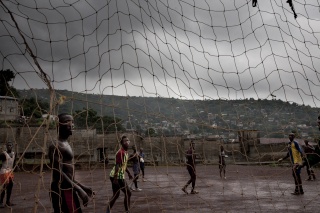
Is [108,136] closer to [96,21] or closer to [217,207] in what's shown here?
[217,207]

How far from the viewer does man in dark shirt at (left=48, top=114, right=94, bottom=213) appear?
3.52 meters

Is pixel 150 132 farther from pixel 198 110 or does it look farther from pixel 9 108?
pixel 198 110

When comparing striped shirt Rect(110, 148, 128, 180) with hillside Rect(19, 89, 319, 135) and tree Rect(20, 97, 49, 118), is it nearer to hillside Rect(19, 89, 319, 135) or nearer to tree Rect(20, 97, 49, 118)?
hillside Rect(19, 89, 319, 135)

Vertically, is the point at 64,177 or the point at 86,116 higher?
the point at 86,116

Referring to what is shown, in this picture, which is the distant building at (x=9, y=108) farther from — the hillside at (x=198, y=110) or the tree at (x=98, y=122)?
the tree at (x=98, y=122)

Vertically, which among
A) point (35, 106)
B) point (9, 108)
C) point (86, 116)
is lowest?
point (86, 116)

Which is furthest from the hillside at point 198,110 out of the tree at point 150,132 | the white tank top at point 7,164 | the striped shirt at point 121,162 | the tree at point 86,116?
the white tank top at point 7,164

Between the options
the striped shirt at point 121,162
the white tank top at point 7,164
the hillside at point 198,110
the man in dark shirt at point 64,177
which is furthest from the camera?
the white tank top at point 7,164

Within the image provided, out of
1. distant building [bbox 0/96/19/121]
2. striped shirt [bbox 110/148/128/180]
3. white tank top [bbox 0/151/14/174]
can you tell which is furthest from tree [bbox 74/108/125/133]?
white tank top [bbox 0/151/14/174]

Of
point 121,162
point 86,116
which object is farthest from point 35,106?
point 86,116

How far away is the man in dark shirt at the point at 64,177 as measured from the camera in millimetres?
3521

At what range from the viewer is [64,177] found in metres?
3.60

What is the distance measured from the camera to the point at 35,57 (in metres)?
3.30

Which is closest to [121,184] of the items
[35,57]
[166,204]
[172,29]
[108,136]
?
[166,204]
